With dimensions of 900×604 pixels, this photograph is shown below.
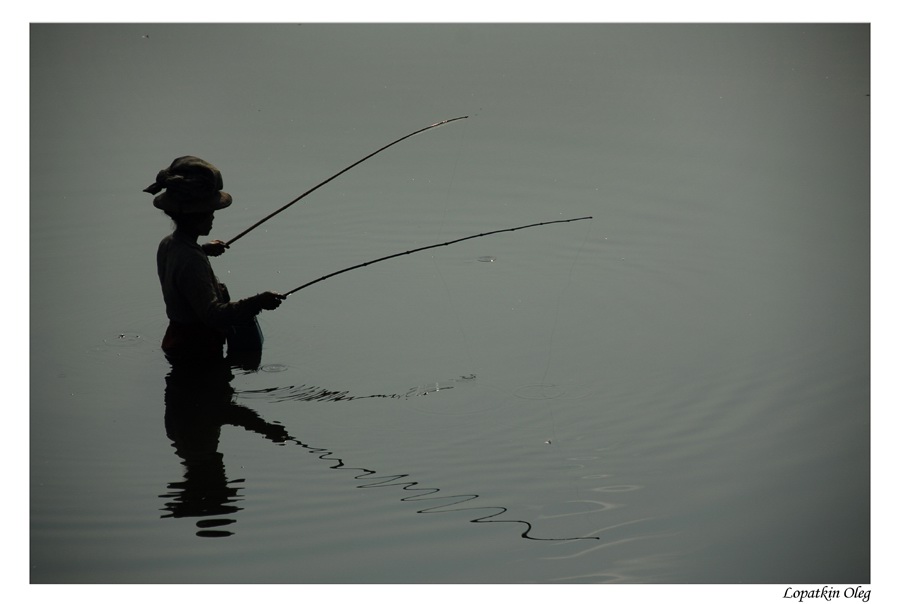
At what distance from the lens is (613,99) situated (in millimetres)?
7930

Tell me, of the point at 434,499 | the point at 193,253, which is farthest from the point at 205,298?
the point at 434,499

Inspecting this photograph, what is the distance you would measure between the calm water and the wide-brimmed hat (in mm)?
750

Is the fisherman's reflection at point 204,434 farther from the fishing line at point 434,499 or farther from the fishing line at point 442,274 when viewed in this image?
the fishing line at point 442,274

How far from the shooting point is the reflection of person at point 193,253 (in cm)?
396

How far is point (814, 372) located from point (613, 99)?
388 cm

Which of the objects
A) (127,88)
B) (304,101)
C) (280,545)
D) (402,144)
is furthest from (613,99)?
(280,545)

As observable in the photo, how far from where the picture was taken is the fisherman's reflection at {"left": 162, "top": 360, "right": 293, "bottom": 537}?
3504mm

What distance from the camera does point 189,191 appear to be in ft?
13.0

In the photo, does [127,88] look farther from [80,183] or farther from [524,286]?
[524,286]

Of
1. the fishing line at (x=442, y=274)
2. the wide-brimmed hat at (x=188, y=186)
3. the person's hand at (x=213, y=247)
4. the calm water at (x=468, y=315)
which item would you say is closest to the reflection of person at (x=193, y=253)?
the wide-brimmed hat at (x=188, y=186)

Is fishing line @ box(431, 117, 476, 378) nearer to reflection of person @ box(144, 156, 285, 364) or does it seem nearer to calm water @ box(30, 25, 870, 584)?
calm water @ box(30, 25, 870, 584)

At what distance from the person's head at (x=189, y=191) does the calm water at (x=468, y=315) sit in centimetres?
71

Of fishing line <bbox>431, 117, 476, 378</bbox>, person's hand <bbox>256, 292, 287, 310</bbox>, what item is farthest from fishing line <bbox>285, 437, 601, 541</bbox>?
fishing line <bbox>431, 117, 476, 378</bbox>

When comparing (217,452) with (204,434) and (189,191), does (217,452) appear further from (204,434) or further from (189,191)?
(189,191)
